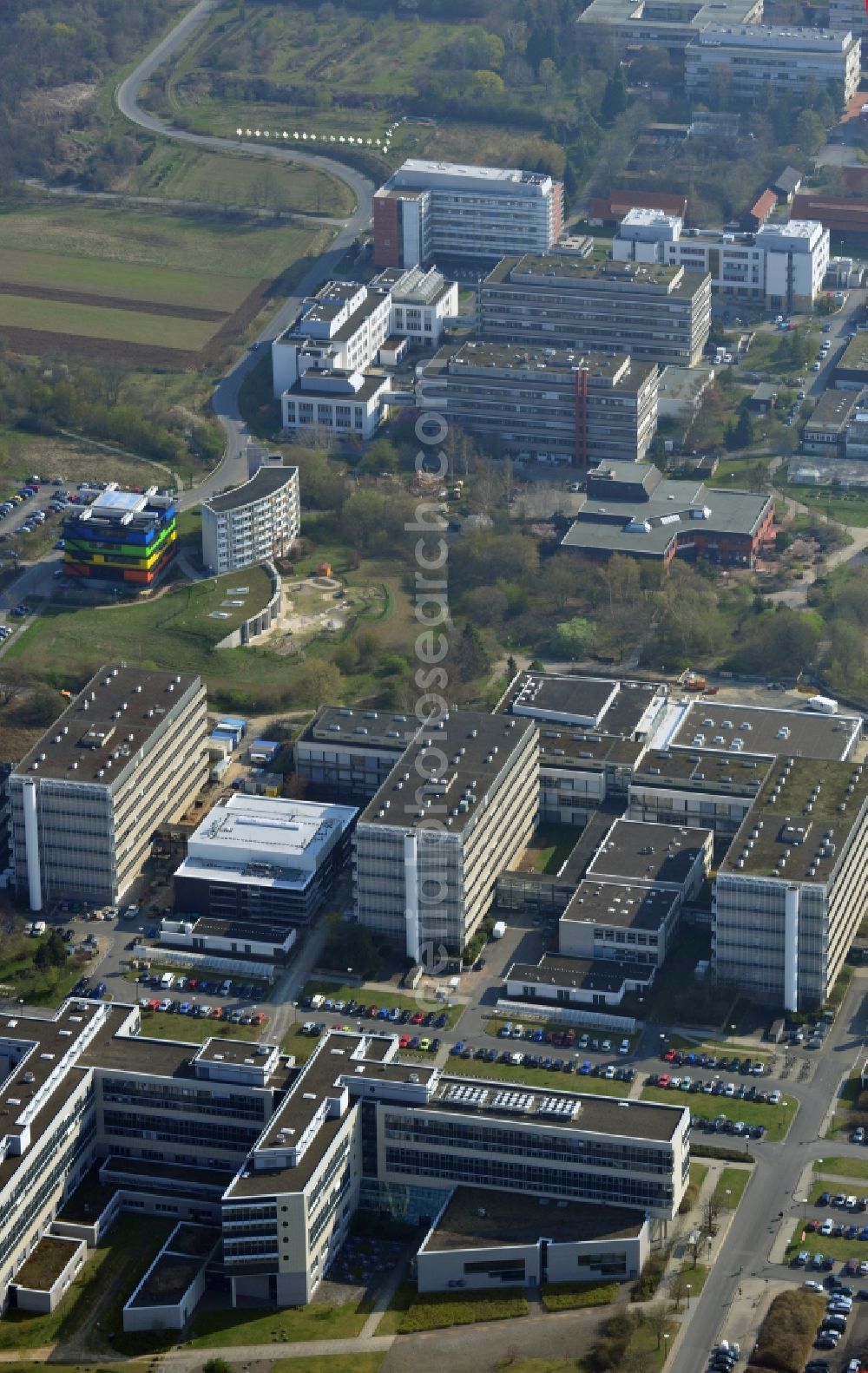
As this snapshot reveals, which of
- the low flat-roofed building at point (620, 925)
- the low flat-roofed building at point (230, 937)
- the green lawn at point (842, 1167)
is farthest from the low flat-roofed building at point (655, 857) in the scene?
the green lawn at point (842, 1167)

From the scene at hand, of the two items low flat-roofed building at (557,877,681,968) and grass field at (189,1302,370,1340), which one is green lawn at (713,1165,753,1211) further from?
low flat-roofed building at (557,877,681,968)

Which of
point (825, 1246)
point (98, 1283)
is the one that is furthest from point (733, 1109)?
point (98, 1283)

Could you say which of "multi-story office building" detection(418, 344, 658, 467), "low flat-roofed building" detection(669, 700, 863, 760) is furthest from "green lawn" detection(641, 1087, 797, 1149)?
"multi-story office building" detection(418, 344, 658, 467)

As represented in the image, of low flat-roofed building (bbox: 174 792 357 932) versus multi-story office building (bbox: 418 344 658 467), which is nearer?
low flat-roofed building (bbox: 174 792 357 932)

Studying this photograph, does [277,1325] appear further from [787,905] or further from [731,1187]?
[787,905]

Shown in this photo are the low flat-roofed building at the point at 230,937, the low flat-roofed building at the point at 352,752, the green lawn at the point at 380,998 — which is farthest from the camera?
the low flat-roofed building at the point at 352,752

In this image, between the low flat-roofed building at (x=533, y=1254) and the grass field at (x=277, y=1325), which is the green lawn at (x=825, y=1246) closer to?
the low flat-roofed building at (x=533, y=1254)

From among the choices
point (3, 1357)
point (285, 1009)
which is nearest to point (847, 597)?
point (285, 1009)
